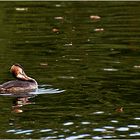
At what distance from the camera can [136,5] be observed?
102 feet

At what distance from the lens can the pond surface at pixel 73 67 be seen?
46.9 ft

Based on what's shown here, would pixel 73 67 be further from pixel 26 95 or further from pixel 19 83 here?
pixel 26 95

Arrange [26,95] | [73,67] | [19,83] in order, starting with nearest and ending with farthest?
[26,95] < [19,83] < [73,67]

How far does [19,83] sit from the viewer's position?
59.0ft

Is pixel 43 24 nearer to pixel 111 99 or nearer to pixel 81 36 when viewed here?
pixel 81 36

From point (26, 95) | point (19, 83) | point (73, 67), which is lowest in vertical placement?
point (26, 95)

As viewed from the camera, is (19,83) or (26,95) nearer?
→ (26,95)

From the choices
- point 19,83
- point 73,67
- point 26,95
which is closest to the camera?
point 26,95

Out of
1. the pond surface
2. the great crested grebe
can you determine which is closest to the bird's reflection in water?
the pond surface

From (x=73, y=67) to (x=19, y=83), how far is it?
2259 mm

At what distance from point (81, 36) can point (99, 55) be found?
134 inches

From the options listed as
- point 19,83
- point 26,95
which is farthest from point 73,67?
point 26,95

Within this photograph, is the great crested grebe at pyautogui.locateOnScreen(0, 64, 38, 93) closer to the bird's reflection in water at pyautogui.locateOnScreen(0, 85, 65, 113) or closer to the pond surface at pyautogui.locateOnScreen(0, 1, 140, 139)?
the bird's reflection in water at pyautogui.locateOnScreen(0, 85, 65, 113)

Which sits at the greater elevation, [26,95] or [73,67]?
[73,67]
